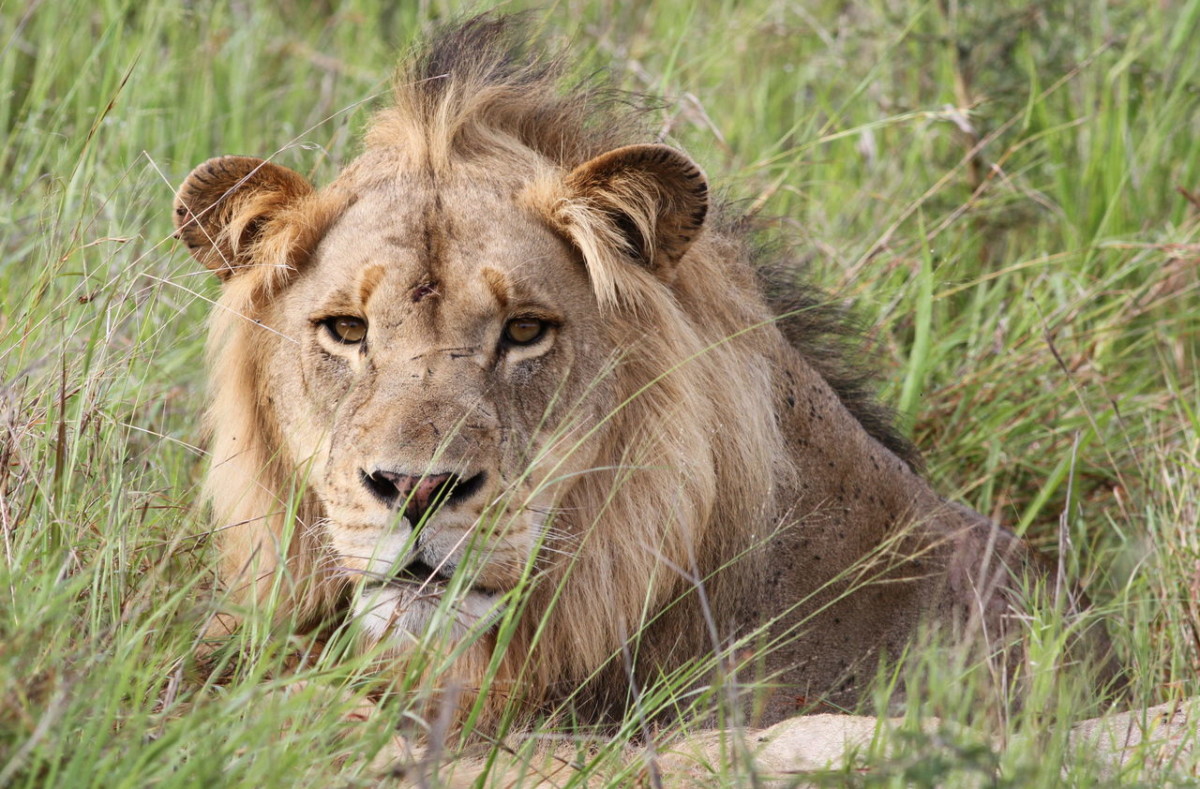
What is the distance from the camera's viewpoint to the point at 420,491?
278 centimetres

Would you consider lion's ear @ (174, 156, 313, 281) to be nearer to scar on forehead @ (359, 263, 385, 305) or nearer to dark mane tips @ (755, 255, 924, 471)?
scar on forehead @ (359, 263, 385, 305)

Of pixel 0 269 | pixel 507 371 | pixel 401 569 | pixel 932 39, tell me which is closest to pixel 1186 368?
pixel 932 39

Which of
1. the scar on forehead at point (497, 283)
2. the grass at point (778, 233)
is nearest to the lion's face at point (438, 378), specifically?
the scar on forehead at point (497, 283)

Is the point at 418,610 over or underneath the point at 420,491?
underneath

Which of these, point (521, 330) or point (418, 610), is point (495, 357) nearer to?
point (521, 330)

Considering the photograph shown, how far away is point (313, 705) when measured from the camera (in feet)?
8.32

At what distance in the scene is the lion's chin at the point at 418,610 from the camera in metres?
2.80

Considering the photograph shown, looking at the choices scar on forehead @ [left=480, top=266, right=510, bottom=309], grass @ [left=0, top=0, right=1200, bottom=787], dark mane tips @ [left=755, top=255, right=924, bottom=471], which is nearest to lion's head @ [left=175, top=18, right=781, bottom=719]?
scar on forehead @ [left=480, top=266, right=510, bottom=309]

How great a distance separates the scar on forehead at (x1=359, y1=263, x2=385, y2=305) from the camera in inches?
124

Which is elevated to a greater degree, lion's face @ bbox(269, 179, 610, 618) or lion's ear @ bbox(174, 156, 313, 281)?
lion's ear @ bbox(174, 156, 313, 281)

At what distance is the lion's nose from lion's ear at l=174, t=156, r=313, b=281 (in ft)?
2.62

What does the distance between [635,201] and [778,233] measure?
1142 millimetres

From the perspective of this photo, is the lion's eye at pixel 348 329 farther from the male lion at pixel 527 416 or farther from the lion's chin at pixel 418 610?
the lion's chin at pixel 418 610

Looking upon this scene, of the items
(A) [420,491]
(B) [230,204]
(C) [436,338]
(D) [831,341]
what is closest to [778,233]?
(D) [831,341]
